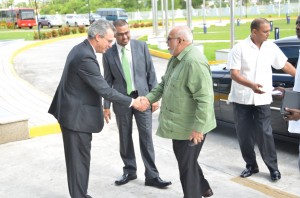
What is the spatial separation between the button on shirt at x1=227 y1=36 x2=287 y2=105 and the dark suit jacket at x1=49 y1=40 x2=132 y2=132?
1.45 meters

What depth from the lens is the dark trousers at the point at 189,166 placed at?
3.59 metres

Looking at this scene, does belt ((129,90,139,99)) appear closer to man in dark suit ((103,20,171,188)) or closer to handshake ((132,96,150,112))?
man in dark suit ((103,20,171,188))

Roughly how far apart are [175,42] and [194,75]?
32cm

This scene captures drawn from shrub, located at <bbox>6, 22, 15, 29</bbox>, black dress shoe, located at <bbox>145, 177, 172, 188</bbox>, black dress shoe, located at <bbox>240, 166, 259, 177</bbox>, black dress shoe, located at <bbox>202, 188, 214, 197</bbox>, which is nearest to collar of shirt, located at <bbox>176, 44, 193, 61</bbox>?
black dress shoe, located at <bbox>202, 188, 214, 197</bbox>

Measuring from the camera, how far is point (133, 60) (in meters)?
4.46

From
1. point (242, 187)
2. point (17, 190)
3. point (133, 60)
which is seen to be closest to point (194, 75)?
point (133, 60)

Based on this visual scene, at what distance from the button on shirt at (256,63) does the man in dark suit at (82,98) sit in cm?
134

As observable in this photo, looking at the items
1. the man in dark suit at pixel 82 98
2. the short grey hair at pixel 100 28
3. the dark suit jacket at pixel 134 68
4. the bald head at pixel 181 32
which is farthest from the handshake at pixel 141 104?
the bald head at pixel 181 32

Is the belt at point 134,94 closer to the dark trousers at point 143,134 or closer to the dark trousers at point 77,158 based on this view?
the dark trousers at point 143,134

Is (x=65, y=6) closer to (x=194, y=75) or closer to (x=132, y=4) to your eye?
(x=132, y=4)

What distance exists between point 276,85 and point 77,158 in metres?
2.65

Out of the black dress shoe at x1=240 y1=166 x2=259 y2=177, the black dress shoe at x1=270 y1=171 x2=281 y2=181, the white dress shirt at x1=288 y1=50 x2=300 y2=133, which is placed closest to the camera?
the white dress shirt at x1=288 y1=50 x2=300 y2=133

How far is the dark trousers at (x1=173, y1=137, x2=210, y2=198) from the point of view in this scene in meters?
3.59

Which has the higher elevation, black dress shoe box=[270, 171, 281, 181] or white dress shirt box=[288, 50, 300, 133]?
white dress shirt box=[288, 50, 300, 133]
